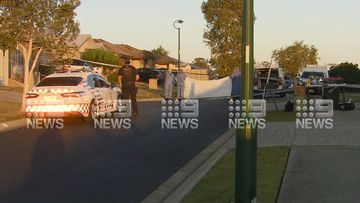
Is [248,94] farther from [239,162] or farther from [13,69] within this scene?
[13,69]

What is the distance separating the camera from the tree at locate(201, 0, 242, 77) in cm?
4250

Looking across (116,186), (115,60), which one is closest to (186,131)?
(116,186)

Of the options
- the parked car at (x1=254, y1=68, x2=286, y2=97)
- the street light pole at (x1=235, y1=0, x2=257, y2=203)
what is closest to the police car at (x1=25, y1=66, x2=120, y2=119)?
the parked car at (x1=254, y1=68, x2=286, y2=97)

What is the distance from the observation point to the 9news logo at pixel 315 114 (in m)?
15.6

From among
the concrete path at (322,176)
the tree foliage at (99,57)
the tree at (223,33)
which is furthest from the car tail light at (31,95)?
the tree foliage at (99,57)

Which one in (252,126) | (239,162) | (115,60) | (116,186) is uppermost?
(115,60)

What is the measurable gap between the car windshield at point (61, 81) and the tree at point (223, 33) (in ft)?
83.5

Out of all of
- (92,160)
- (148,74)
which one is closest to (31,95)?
(92,160)

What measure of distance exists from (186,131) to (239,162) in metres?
8.69

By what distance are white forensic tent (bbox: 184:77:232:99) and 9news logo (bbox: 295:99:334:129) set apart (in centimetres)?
725

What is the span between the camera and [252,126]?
6387 mm

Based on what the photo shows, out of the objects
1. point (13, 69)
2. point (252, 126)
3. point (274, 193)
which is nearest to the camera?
point (252, 126)

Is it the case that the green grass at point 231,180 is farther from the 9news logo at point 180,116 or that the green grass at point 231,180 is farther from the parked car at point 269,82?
the parked car at point 269,82

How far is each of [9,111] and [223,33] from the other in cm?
2549
